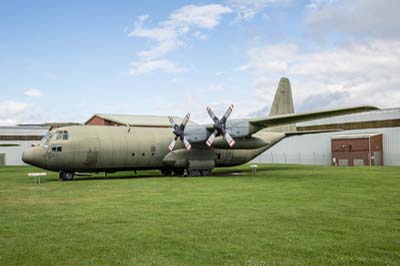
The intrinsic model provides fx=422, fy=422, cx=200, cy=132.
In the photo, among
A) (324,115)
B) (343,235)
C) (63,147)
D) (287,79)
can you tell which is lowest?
(343,235)

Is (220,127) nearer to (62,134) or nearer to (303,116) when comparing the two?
(303,116)

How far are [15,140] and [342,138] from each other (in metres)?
51.2

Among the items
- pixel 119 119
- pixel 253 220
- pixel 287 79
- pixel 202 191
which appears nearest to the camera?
pixel 253 220

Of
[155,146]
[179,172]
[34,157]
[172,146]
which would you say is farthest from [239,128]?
[34,157]

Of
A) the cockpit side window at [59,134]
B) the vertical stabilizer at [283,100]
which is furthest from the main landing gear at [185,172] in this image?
the cockpit side window at [59,134]

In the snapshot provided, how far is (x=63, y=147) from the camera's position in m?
27.9

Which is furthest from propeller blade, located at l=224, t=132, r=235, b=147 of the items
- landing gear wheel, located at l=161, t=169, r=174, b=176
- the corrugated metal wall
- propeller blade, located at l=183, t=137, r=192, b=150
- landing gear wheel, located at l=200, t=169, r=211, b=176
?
the corrugated metal wall

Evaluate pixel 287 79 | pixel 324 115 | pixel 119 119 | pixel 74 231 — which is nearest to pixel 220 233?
pixel 74 231

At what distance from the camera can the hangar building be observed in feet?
160

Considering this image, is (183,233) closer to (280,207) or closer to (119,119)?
(280,207)

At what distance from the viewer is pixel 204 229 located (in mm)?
10906

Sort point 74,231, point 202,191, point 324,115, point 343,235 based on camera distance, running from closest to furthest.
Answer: point 343,235 → point 74,231 → point 202,191 → point 324,115

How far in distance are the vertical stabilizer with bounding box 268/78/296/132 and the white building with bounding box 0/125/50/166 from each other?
46.3m

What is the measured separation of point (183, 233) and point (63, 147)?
19.5 meters
